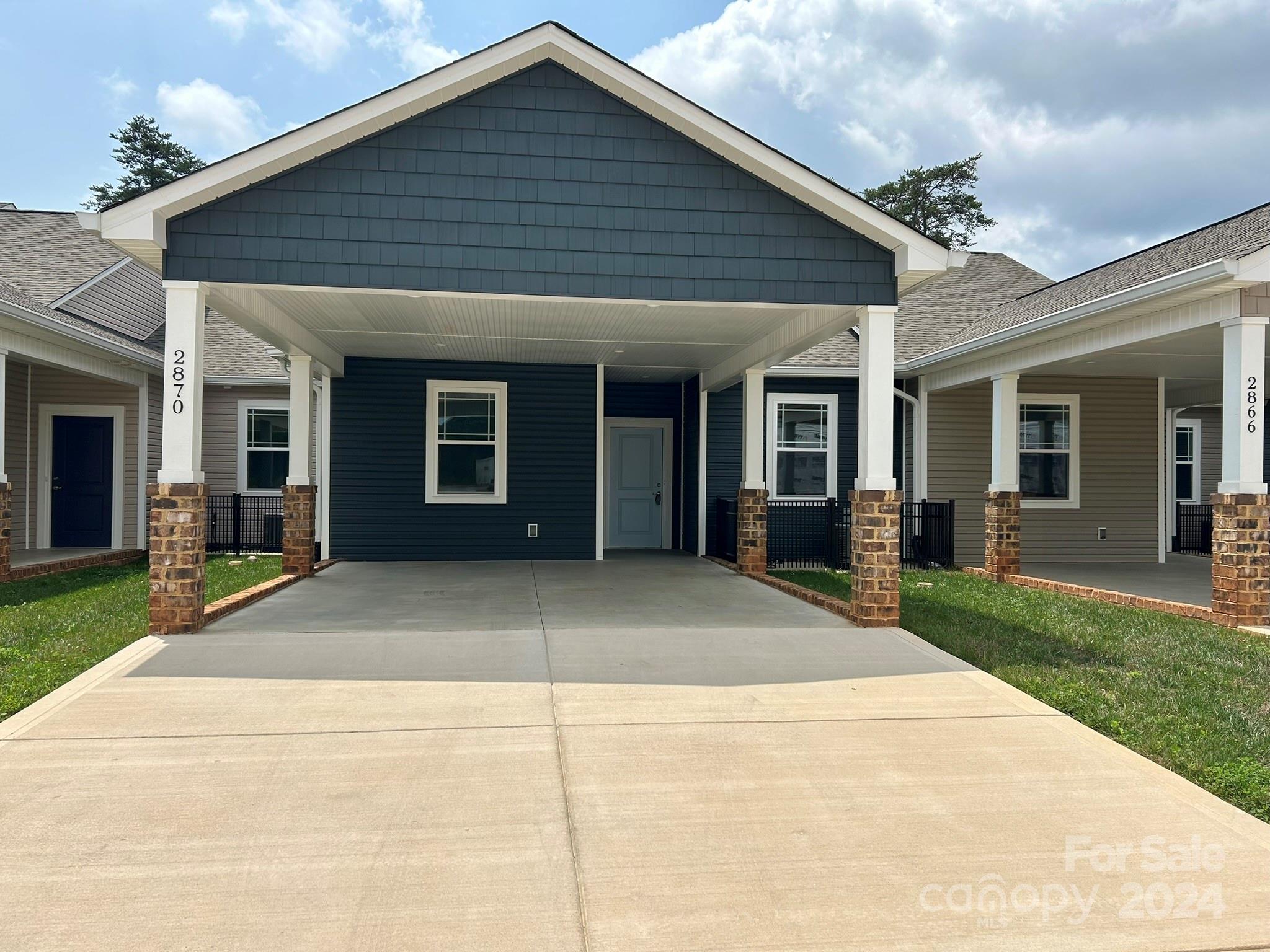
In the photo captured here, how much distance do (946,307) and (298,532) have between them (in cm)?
1072

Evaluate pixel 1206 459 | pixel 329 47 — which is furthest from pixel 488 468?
pixel 1206 459

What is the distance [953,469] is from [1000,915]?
1107cm

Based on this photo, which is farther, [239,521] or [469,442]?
[239,521]

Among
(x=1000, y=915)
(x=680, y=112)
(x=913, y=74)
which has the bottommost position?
(x=1000, y=915)

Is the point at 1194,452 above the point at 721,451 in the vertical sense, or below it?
above

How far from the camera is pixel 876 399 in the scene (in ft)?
24.3

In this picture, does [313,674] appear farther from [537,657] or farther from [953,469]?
[953,469]

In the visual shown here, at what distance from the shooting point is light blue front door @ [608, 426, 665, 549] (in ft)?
47.7

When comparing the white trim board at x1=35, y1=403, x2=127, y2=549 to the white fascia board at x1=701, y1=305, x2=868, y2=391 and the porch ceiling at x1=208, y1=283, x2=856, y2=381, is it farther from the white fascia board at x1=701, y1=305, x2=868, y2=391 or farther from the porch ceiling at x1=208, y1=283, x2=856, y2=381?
the white fascia board at x1=701, y1=305, x2=868, y2=391

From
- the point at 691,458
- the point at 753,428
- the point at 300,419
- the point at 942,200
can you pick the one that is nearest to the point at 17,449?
the point at 300,419

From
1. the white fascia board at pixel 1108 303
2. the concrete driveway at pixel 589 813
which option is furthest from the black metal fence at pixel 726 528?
the concrete driveway at pixel 589 813

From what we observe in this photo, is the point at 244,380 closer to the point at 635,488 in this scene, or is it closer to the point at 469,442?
the point at 469,442

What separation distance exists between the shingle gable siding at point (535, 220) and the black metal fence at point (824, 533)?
217 inches

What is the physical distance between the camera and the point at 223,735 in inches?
179
